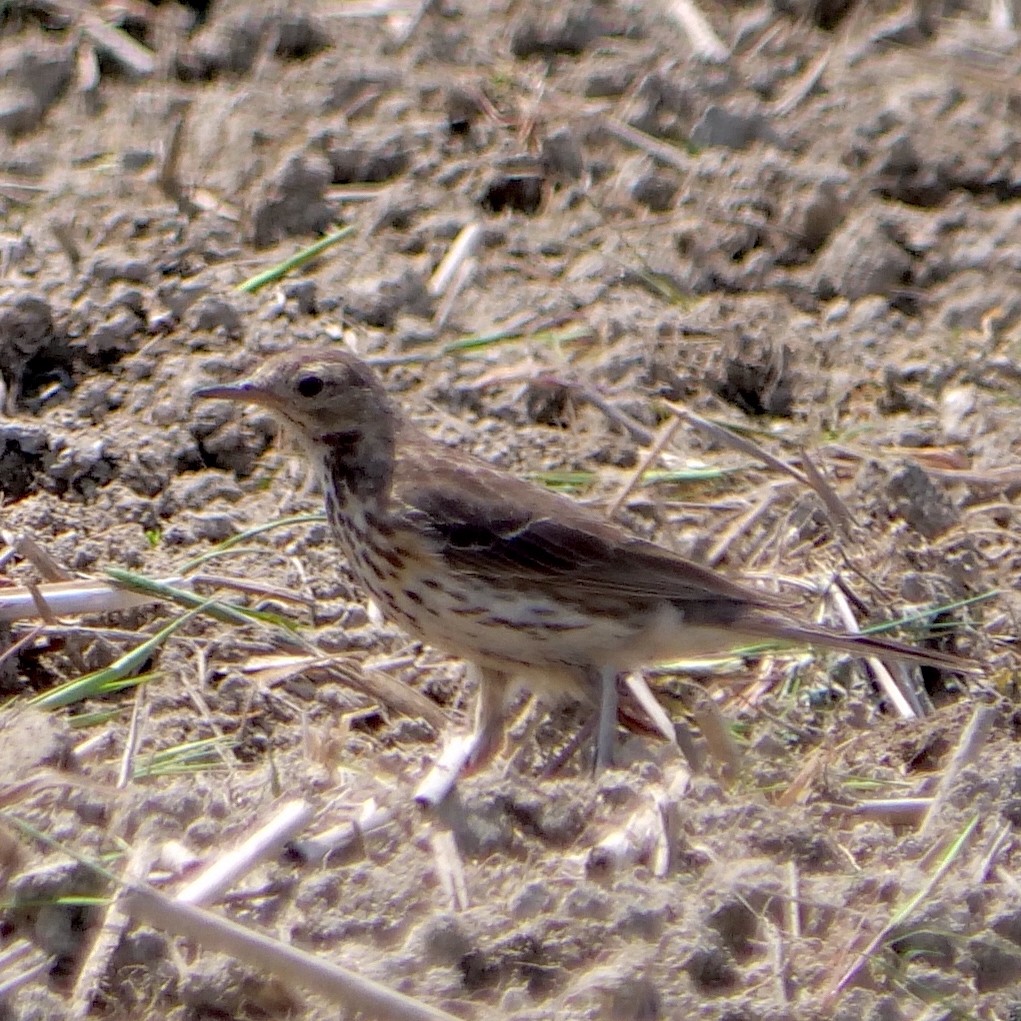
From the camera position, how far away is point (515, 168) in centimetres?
846

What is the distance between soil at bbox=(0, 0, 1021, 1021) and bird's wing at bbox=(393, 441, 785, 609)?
38 centimetres

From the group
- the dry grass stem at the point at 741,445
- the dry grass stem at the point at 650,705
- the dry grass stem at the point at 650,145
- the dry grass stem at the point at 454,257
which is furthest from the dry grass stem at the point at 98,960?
the dry grass stem at the point at 650,145

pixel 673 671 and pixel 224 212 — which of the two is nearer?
pixel 673 671

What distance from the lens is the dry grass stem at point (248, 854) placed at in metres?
4.51

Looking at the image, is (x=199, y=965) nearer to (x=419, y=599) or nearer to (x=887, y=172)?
(x=419, y=599)

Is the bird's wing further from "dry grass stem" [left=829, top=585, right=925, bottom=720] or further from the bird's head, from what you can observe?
"dry grass stem" [left=829, top=585, right=925, bottom=720]

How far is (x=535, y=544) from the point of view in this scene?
593 cm

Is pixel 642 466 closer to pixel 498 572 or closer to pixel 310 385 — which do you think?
pixel 498 572

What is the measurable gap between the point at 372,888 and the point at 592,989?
581mm

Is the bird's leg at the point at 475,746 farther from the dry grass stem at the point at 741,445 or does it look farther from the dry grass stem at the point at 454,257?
the dry grass stem at the point at 454,257

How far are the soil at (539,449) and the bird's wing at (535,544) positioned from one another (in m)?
0.38

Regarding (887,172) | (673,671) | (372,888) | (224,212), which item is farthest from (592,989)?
(887,172)

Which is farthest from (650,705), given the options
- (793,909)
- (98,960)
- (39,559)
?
(98,960)

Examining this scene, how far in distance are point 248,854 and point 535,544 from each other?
1601mm
